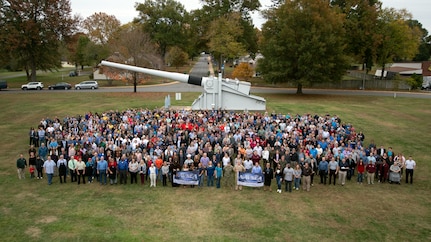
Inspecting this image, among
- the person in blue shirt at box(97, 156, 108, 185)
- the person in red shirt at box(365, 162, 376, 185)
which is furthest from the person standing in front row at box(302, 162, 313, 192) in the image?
the person in blue shirt at box(97, 156, 108, 185)

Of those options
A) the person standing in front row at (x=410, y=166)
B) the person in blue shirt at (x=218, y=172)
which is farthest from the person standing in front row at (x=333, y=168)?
the person in blue shirt at (x=218, y=172)

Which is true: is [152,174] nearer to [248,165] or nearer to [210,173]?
[210,173]

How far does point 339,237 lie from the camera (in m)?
9.91

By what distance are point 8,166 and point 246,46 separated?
51244 millimetres

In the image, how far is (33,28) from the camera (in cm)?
4666

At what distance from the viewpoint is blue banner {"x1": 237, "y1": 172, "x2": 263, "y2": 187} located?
13427 millimetres

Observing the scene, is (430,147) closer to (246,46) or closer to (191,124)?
(191,124)

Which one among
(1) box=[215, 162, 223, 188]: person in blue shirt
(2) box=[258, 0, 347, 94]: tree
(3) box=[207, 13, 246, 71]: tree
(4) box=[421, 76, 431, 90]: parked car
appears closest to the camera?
(1) box=[215, 162, 223, 188]: person in blue shirt

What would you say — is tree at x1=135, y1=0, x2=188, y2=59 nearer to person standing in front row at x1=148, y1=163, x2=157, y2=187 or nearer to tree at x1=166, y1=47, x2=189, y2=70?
tree at x1=166, y1=47, x2=189, y2=70

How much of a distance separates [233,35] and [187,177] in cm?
4747

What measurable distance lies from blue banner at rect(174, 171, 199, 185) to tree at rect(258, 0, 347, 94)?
90.8ft

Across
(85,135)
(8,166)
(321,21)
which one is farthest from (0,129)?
(321,21)

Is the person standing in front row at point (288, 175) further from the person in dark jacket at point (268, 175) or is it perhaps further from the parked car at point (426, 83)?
the parked car at point (426, 83)

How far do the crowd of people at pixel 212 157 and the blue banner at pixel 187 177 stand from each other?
17cm
